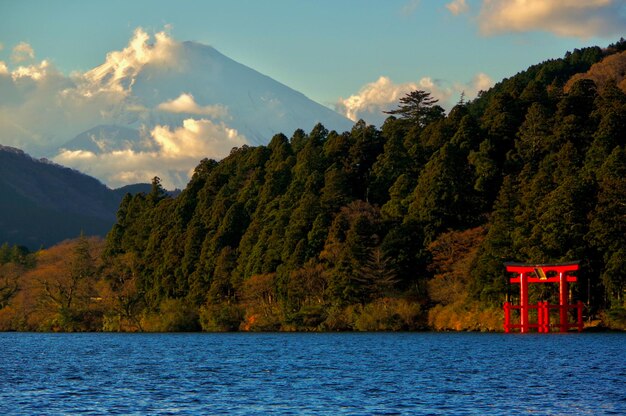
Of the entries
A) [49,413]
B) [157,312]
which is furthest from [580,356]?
[157,312]

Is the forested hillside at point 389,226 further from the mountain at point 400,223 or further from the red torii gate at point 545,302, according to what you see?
the red torii gate at point 545,302

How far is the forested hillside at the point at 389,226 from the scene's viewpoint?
84.8m

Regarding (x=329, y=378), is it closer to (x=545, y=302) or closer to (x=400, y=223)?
(x=545, y=302)

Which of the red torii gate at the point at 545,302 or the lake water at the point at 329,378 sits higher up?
the red torii gate at the point at 545,302

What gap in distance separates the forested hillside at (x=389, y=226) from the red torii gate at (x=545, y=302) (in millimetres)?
2272

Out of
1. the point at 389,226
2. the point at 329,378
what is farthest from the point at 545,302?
the point at 329,378

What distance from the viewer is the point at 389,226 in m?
98.9

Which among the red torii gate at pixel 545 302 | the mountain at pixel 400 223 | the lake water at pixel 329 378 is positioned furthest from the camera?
the mountain at pixel 400 223

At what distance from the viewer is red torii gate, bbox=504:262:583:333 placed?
7894 centimetres

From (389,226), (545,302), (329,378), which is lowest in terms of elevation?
(329,378)

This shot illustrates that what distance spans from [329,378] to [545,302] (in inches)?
1642

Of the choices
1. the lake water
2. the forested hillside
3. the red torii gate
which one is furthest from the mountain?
the lake water

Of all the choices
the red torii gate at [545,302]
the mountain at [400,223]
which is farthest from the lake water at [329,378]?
the mountain at [400,223]

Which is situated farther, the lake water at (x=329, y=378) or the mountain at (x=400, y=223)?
the mountain at (x=400, y=223)
